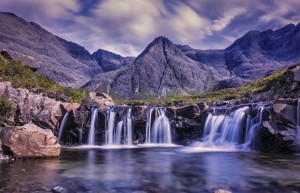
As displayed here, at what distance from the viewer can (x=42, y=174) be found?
23.6m

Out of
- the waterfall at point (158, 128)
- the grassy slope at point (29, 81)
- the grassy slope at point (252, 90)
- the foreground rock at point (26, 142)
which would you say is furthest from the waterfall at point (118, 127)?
the grassy slope at point (252, 90)

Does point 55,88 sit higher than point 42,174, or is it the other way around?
point 55,88

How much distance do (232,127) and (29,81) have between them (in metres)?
38.2

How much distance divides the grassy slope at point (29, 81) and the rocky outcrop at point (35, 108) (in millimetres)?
3287

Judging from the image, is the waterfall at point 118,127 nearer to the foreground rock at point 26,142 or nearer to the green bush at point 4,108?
the green bush at point 4,108

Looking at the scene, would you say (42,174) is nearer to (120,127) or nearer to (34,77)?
(120,127)

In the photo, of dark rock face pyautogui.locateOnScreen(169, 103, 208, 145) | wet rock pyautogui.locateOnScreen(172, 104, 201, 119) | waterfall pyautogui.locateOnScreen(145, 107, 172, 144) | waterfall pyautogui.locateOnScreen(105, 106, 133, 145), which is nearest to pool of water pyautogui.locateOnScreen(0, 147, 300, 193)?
dark rock face pyautogui.locateOnScreen(169, 103, 208, 145)

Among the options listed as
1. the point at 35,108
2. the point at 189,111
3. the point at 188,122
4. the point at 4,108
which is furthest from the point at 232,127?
the point at 4,108

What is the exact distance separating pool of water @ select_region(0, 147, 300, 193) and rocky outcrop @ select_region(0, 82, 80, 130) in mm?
18263

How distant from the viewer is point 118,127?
5128cm

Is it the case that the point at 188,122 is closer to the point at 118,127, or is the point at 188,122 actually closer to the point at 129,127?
the point at 129,127

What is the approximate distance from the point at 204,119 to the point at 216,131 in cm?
332

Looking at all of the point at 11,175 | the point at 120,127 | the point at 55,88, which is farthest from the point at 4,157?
the point at 55,88

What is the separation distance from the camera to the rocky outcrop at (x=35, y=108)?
165ft
